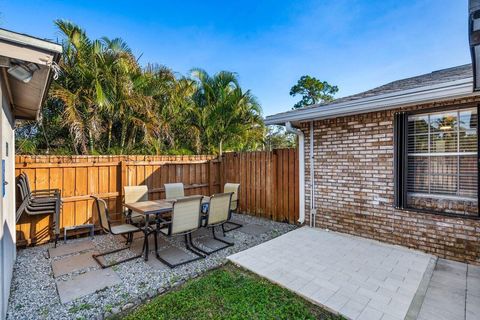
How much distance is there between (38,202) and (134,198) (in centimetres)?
171

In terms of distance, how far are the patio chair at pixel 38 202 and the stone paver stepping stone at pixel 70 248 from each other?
0.22m

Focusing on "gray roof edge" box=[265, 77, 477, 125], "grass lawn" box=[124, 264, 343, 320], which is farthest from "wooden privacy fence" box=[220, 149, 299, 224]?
"grass lawn" box=[124, 264, 343, 320]

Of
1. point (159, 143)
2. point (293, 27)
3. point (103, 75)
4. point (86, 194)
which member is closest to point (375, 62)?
point (293, 27)

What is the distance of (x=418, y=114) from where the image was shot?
4.16 metres

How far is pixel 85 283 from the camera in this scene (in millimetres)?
3293

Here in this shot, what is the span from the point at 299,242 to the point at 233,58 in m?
8.51

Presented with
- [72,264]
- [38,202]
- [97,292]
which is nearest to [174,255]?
[97,292]

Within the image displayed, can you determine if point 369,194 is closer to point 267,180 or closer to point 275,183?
point 275,183

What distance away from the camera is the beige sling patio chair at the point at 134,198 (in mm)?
5052

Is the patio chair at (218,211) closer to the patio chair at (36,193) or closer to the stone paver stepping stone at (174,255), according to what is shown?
the stone paver stepping stone at (174,255)

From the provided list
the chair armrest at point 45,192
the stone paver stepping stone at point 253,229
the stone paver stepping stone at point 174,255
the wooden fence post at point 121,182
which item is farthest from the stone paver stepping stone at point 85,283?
the stone paver stepping stone at point 253,229

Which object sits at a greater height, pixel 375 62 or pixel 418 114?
pixel 375 62

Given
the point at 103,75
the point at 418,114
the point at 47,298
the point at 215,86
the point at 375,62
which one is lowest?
the point at 47,298

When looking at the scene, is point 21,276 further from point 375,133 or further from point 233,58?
point 233,58
